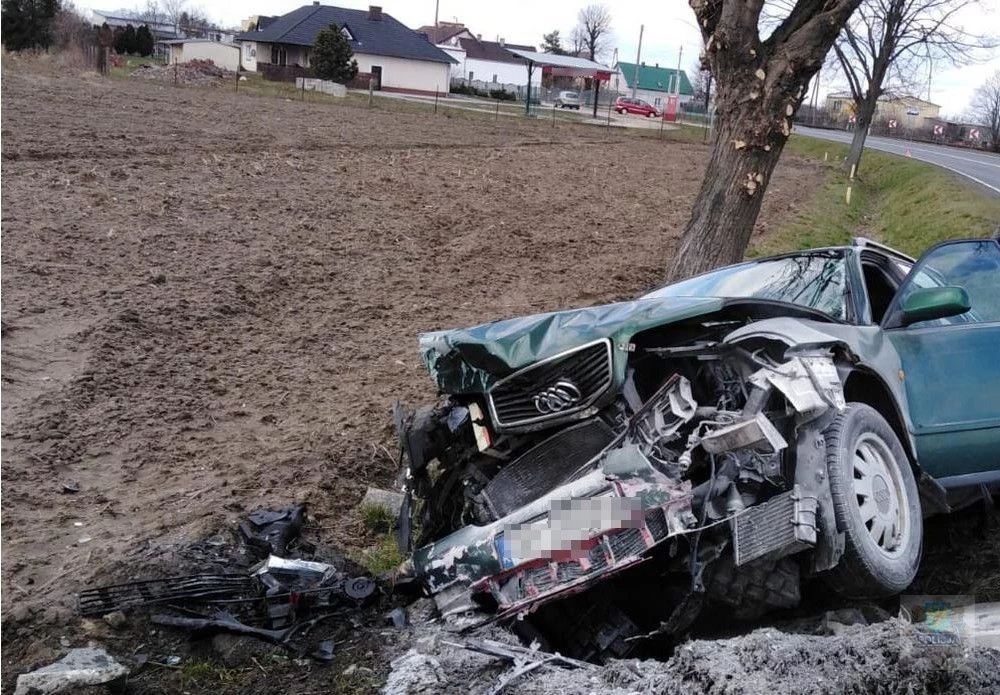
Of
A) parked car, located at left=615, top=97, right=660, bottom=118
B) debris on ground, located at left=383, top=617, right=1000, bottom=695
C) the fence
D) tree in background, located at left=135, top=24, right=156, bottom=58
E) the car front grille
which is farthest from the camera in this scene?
the fence

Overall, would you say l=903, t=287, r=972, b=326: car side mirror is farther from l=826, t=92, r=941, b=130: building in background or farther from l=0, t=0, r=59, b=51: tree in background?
l=826, t=92, r=941, b=130: building in background

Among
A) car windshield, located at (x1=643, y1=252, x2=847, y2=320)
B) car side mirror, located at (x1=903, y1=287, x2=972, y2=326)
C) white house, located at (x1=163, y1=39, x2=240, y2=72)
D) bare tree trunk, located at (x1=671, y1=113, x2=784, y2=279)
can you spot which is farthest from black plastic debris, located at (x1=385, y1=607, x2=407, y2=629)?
white house, located at (x1=163, y1=39, x2=240, y2=72)

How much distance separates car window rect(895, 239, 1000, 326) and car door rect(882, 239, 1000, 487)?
0.4 inches

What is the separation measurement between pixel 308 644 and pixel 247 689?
1.23 feet

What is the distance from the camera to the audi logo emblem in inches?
169

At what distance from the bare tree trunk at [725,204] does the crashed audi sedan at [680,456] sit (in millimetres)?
3911

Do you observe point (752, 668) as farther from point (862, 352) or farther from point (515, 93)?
point (515, 93)

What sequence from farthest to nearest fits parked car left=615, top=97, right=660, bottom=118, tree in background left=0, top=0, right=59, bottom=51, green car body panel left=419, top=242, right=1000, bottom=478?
1. parked car left=615, top=97, right=660, bottom=118
2. tree in background left=0, top=0, right=59, bottom=51
3. green car body panel left=419, top=242, right=1000, bottom=478

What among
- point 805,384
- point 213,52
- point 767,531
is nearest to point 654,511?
Answer: point 767,531

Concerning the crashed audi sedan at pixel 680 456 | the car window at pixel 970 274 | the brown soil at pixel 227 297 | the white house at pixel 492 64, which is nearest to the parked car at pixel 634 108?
the white house at pixel 492 64

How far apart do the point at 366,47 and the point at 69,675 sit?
2448 inches

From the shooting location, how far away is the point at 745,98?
8.62m

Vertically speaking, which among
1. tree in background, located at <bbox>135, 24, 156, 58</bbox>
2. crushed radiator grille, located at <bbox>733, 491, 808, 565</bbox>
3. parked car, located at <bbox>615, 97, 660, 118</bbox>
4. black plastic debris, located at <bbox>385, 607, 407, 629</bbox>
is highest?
tree in background, located at <bbox>135, 24, 156, 58</bbox>

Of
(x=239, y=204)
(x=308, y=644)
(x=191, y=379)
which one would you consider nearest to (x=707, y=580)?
(x=308, y=644)
